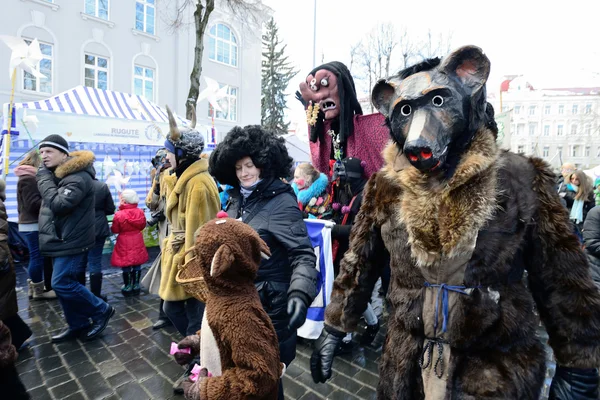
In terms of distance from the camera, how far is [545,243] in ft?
4.59

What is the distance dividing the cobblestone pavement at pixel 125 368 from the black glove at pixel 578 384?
1.82 metres

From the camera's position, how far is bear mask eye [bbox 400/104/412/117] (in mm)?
1554

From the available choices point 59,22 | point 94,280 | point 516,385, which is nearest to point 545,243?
point 516,385

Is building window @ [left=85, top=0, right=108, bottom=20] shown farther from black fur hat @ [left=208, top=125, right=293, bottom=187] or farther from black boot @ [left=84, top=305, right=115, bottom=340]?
black fur hat @ [left=208, top=125, right=293, bottom=187]

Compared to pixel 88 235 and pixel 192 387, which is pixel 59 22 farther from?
pixel 192 387

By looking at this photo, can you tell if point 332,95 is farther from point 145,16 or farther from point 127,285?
point 145,16

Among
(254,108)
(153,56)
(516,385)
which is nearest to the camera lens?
(516,385)

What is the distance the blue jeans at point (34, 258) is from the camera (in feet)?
16.5

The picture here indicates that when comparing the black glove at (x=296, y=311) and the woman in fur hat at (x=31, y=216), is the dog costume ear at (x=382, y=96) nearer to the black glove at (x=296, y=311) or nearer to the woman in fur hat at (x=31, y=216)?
the black glove at (x=296, y=311)

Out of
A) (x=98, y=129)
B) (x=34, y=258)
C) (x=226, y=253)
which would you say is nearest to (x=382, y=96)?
(x=226, y=253)

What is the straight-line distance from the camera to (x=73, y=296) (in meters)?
3.75

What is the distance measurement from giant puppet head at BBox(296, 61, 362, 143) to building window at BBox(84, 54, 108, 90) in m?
13.6

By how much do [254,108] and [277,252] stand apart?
19622mm

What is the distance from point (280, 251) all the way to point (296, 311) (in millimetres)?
453
